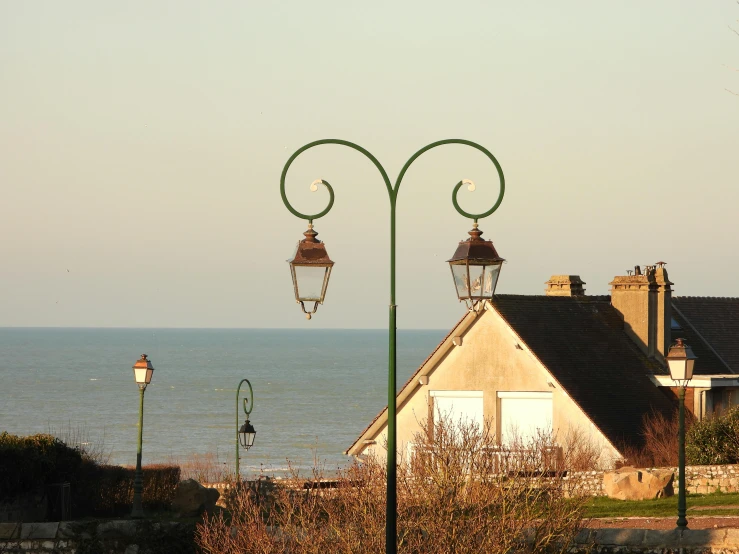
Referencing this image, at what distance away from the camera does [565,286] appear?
34.8 m

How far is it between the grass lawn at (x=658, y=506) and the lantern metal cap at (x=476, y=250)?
9711mm

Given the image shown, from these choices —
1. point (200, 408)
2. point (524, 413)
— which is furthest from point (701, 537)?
point (200, 408)

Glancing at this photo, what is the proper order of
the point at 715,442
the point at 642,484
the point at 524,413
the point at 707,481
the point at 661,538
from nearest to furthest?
the point at 661,538 < the point at 642,484 < the point at 707,481 < the point at 715,442 < the point at 524,413

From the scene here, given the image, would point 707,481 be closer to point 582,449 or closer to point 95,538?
point 582,449

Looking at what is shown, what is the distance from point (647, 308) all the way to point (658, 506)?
12417 mm

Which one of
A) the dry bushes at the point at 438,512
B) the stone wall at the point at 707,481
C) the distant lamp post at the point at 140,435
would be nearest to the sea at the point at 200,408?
the distant lamp post at the point at 140,435

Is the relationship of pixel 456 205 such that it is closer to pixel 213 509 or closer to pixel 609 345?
pixel 213 509

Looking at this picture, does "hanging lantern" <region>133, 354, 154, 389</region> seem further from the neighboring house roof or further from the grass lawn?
the neighboring house roof

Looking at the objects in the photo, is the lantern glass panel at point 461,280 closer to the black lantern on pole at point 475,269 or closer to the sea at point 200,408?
the black lantern on pole at point 475,269

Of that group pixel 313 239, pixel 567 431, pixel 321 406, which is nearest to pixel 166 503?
pixel 567 431

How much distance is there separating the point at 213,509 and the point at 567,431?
9849mm

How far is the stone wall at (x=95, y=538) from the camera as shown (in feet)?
59.3

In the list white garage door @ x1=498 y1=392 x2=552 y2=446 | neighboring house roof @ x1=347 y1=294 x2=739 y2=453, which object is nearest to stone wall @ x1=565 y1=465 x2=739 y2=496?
neighboring house roof @ x1=347 y1=294 x2=739 y2=453

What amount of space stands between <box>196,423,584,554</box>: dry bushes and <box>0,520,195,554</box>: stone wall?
333 centimetres
